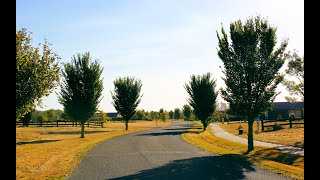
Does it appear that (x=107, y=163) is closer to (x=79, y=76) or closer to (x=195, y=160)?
(x=195, y=160)

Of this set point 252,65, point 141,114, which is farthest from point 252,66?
point 141,114

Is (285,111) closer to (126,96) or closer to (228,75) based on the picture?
(126,96)

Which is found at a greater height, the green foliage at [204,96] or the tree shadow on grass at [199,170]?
the green foliage at [204,96]

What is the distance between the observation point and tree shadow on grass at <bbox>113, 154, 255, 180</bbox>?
514 inches

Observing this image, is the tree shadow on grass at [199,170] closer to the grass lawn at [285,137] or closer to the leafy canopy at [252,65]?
the leafy canopy at [252,65]

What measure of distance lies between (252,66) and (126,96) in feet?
120

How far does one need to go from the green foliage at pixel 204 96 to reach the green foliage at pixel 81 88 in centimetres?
1820

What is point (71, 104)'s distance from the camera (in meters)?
38.3

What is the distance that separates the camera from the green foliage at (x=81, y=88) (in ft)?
125

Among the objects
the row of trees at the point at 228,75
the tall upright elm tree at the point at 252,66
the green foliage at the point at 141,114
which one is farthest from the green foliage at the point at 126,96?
the green foliage at the point at 141,114

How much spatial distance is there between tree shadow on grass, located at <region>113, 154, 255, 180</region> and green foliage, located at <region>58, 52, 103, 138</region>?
23397mm

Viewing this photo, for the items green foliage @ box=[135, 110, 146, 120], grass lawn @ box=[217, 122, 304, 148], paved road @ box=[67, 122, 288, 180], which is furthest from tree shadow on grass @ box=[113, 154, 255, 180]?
green foliage @ box=[135, 110, 146, 120]
